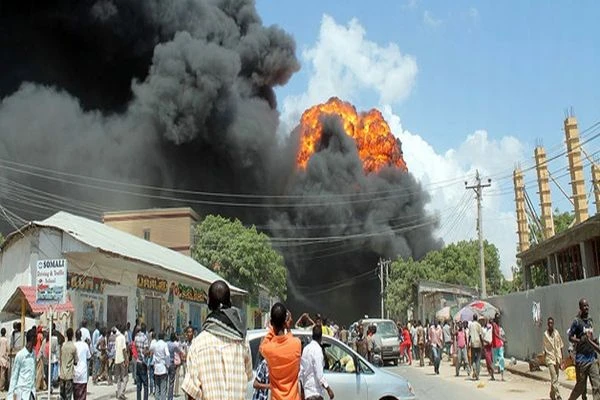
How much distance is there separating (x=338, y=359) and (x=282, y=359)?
3.98 meters

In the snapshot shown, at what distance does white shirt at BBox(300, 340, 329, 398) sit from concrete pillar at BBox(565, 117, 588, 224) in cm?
3312

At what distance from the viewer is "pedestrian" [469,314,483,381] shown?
18.2 m

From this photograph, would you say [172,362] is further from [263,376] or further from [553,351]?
[553,351]

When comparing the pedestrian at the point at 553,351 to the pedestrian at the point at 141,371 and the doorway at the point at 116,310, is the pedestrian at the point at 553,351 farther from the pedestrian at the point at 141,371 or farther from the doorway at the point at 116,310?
the doorway at the point at 116,310

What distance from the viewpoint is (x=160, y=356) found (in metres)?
12.4

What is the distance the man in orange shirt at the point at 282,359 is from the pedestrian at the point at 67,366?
21.3 feet

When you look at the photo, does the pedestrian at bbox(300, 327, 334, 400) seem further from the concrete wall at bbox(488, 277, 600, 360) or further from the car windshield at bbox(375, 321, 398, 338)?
the car windshield at bbox(375, 321, 398, 338)

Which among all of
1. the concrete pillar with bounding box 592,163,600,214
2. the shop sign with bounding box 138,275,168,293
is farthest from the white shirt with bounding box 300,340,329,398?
the concrete pillar with bounding box 592,163,600,214

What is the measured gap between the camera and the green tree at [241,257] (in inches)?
1756

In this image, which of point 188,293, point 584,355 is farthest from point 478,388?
point 188,293

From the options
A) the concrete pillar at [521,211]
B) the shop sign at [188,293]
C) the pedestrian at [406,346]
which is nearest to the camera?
the pedestrian at [406,346]

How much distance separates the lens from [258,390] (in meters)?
6.26

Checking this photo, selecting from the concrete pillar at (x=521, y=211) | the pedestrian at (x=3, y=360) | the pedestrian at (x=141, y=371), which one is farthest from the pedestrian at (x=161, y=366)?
the concrete pillar at (x=521, y=211)

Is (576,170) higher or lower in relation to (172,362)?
higher
